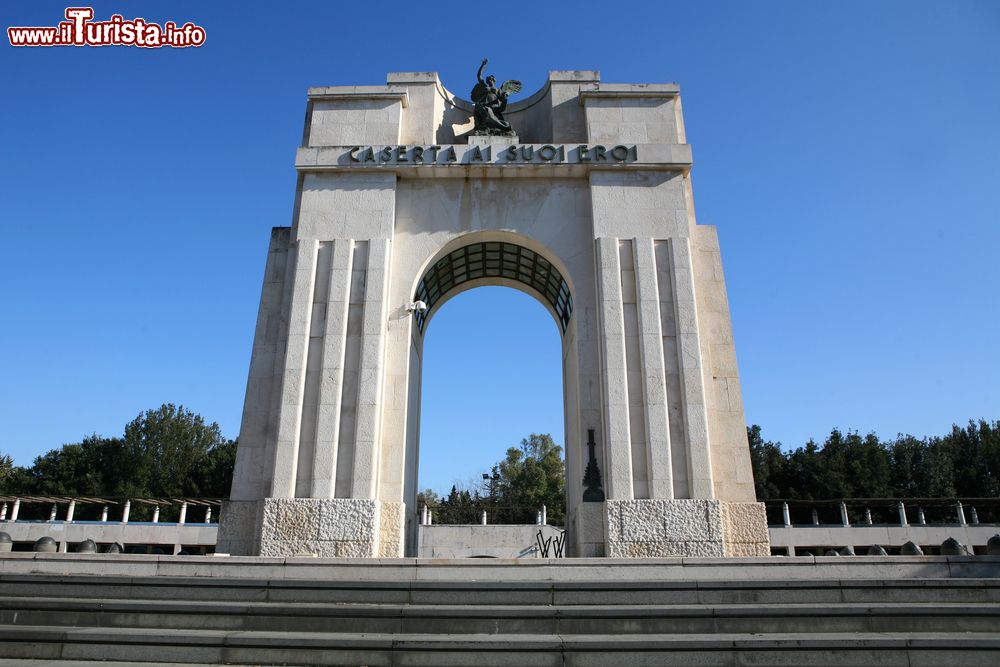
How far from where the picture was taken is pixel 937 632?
9508 millimetres

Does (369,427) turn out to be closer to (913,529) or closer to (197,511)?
(913,529)

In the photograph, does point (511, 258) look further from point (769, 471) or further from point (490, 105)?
point (769, 471)

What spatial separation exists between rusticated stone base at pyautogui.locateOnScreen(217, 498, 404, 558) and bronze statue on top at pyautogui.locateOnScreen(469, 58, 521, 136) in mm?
12333

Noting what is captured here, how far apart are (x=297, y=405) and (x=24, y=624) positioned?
841cm

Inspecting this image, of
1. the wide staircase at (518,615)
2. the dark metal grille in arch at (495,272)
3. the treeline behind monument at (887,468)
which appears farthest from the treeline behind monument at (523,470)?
the wide staircase at (518,615)

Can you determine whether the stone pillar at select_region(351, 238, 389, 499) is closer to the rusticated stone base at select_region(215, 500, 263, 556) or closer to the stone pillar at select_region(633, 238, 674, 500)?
the rusticated stone base at select_region(215, 500, 263, 556)

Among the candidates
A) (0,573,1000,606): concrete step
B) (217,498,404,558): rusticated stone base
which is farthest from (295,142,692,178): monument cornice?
(0,573,1000,606): concrete step

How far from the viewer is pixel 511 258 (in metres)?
23.2

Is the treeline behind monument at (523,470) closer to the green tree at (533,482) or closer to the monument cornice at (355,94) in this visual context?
the green tree at (533,482)

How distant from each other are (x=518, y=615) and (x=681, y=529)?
8219 millimetres

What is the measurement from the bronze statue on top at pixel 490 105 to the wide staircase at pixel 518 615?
1439 centimetres

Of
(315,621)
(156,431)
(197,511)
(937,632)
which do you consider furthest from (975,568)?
(156,431)

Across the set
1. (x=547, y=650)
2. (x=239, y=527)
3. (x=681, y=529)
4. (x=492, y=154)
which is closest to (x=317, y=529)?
(x=239, y=527)

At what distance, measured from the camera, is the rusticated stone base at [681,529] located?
16.6 metres
